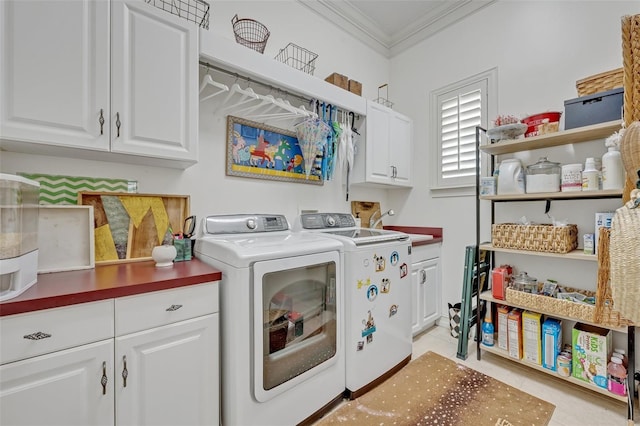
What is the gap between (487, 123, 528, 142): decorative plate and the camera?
2.04 m

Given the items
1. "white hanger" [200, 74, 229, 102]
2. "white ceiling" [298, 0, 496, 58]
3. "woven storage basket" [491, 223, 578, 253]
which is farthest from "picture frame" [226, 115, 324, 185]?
"woven storage basket" [491, 223, 578, 253]

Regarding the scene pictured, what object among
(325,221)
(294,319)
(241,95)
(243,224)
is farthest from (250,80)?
(294,319)

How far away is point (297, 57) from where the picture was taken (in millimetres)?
2531

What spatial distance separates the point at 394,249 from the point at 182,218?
151cm

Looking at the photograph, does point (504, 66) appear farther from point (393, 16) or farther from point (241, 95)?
point (241, 95)

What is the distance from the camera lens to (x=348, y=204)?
2.87 metres

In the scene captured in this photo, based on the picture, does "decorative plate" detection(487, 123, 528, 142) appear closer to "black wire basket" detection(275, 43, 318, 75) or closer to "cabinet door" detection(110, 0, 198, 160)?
"black wire basket" detection(275, 43, 318, 75)

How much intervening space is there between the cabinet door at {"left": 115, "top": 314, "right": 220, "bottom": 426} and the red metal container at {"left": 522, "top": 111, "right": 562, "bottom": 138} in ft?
8.18

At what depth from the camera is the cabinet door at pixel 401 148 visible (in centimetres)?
283

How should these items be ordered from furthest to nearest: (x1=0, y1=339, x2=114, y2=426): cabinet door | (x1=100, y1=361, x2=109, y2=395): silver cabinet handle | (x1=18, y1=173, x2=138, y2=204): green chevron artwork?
(x1=18, y1=173, x2=138, y2=204): green chevron artwork < (x1=100, y1=361, x2=109, y2=395): silver cabinet handle < (x1=0, y1=339, x2=114, y2=426): cabinet door

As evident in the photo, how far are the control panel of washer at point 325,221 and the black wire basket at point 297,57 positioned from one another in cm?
127

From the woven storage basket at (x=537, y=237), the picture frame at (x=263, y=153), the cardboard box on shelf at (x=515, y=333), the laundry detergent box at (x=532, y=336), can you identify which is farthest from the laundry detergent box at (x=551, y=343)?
the picture frame at (x=263, y=153)

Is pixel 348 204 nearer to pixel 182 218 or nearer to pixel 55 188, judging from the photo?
pixel 182 218

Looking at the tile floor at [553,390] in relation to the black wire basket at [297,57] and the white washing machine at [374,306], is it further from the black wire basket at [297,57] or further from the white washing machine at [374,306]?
the black wire basket at [297,57]
